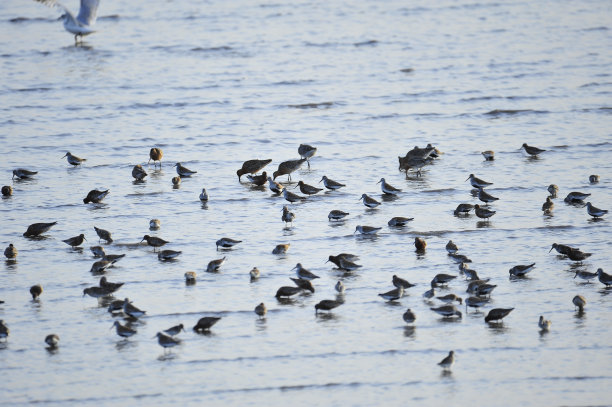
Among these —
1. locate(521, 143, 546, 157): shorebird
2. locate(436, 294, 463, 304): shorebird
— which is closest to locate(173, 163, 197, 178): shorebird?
locate(521, 143, 546, 157): shorebird

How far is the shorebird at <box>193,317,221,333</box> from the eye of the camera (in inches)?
508

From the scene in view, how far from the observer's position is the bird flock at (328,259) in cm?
1305

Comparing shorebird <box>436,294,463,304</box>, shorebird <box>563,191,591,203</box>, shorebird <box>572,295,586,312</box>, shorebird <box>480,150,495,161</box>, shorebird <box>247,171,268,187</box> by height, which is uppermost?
shorebird <box>480,150,495,161</box>

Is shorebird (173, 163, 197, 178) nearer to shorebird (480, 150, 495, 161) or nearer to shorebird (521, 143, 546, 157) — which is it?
shorebird (480, 150, 495, 161)

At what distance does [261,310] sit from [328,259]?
257 cm

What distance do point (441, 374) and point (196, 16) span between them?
122 feet

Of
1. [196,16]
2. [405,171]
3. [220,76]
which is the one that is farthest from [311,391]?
[196,16]

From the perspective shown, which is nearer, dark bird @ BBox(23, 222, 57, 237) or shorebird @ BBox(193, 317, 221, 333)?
shorebird @ BBox(193, 317, 221, 333)

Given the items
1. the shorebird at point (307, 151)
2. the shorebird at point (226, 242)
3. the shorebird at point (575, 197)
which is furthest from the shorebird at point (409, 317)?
the shorebird at point (307, 151)

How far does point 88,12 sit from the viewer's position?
127 feet

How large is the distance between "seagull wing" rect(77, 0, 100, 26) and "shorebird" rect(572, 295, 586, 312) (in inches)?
1126

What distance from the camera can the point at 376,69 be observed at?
34.4m

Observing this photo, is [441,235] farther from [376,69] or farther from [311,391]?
[376,69]

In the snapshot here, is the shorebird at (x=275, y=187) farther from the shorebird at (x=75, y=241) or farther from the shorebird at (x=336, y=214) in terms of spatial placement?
the shorebird at (x=75, y=241)
